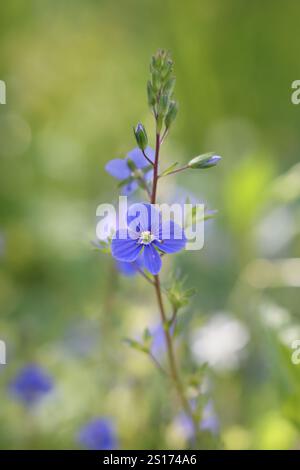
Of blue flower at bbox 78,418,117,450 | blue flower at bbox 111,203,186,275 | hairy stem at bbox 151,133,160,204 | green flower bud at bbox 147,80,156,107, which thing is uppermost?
green flower bud at bbox 147,80,156,107

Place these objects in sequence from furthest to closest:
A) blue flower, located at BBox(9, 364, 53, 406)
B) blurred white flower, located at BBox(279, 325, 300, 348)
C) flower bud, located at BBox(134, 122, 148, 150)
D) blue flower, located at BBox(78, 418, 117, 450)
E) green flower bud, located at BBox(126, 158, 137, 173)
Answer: blue flower, located at BBox(9, 364, 53, 406) < blue flower, located at BBox(78, 418, 117, 450) < blurred white flower, located at BBox(279, 325, 300, 348) < green flower bud, located at BBox(126, 158, 137, 173) < flower bud, located at BBox(134, 122, 148, 150)

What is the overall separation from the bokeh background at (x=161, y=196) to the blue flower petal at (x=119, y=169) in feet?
0.67

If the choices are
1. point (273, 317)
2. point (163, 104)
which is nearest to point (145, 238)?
point (163, 104)

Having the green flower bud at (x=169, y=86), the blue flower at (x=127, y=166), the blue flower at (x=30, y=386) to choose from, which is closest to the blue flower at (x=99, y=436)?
the blue flower at (x=30, y=386)

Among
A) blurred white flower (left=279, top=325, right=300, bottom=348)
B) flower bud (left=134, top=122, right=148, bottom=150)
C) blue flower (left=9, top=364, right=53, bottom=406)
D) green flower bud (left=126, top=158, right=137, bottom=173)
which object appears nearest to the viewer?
flower bud (left=134, top=122, right=148, bottom=150)

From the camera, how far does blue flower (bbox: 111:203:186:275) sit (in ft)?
3.72

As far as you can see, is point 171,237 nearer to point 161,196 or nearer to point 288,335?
point 288,335

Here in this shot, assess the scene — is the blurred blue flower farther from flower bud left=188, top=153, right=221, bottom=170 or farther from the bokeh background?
the bokeh background

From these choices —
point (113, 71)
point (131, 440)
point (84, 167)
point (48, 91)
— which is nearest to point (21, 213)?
point (84, 167)

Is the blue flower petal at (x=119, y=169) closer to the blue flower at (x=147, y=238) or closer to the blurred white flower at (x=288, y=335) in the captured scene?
the blue flower at (x=147, y=238)

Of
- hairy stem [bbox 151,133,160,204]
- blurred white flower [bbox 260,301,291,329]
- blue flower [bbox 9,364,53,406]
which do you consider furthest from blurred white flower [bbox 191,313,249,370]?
hairy stem [bbox 151,133,160,204]

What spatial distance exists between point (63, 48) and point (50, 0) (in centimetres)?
36

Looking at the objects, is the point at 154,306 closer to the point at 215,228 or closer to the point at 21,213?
the point at 215,228

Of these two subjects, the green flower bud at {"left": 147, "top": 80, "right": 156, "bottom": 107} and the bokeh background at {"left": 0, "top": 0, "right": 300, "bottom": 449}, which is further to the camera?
the bokeh background at {"left": 0, "top": 0, "right": 300, "bottom": 449}
